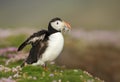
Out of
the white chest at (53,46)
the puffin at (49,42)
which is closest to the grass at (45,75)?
the puffin at (49,42)

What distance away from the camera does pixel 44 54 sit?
27688mm

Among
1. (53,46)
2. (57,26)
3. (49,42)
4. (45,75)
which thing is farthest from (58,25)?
(45,75)

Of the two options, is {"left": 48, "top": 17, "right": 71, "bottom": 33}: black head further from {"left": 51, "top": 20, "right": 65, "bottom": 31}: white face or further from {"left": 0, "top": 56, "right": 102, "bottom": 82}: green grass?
{"left": 0, "top": 56, "right": 102, "bottom": 82}: green grass

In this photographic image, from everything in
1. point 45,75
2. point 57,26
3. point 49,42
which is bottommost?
point 45,75

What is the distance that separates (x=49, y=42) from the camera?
2734 cm

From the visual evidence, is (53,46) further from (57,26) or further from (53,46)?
(57,26)

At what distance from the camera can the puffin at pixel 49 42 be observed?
27.3 m

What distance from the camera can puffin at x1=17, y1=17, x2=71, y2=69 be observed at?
27312 millimetres

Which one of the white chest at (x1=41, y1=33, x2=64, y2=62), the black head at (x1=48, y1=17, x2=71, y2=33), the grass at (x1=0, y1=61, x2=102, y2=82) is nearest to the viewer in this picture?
the grass at (x1=0, y1=61, x2=102, y2=82)

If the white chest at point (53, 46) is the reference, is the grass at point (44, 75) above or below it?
below

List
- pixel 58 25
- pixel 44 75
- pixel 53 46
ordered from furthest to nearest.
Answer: pixel 58 25 → pixel 53 46 → pixel 44 75

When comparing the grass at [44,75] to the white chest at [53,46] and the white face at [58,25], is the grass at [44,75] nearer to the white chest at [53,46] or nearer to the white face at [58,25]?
the white chest at [53,46]

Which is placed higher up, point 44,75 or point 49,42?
point 49,42

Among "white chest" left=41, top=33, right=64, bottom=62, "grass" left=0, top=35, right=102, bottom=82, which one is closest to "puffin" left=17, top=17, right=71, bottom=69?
"white chest" left=41, top=33, right=64, bottom=62
